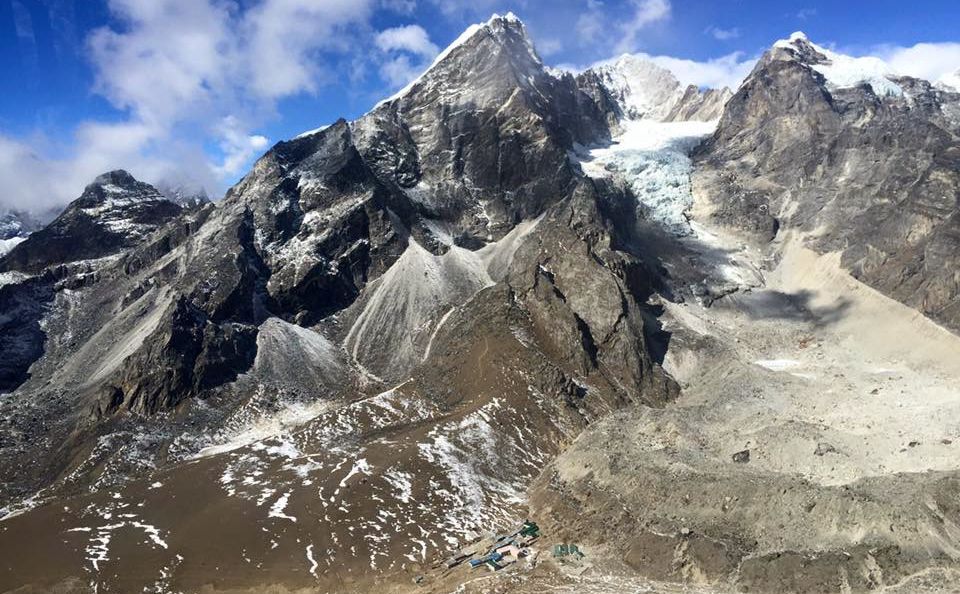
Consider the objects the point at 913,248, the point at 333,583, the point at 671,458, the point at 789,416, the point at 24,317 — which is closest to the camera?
the point at 333,583

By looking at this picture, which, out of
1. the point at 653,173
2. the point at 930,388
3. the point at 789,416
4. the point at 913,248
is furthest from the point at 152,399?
the point at 653,173

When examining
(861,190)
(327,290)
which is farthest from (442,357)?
(861,190)

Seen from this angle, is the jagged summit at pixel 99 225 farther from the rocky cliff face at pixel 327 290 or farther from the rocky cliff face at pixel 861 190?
the rocky cliff face at pixel 861 190

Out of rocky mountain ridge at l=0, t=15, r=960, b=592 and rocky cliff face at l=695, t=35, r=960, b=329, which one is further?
rocky cliff face at l=695, t=35, r=960, b=329

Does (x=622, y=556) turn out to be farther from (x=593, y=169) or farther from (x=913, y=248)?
(x=593, y=169)

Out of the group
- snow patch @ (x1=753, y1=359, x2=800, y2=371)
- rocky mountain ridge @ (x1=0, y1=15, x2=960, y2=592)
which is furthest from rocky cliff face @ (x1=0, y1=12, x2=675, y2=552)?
snow patch @ (x1=753, y1=359, x2=800, y2=371)

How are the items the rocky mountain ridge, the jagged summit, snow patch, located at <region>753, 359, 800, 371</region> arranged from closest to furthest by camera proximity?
the rocky mountain ridge < snow patch, located at <region>753, 359, 800, 371</region> < the jagged summit

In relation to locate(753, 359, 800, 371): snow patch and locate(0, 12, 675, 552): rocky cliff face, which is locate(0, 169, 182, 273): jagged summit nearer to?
locate(0, 12, 675, 552): rocky cliff face

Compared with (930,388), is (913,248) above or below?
above

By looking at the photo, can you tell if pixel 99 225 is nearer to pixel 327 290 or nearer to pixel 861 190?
pixel 327 290
